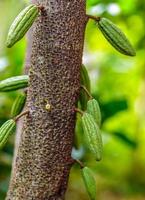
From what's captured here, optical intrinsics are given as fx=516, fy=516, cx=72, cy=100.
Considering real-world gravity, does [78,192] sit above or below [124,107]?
below

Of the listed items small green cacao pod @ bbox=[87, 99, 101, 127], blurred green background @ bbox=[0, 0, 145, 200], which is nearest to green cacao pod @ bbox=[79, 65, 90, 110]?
small green cacao pod @ bbox=[87, 99, 101, 127]

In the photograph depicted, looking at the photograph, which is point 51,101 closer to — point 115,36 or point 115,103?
point 115,36

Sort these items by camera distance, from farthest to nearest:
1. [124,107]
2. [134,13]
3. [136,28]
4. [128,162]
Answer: [128,162]
[136,28]
[134,13]
[124,107]

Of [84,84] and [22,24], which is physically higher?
[22,24]

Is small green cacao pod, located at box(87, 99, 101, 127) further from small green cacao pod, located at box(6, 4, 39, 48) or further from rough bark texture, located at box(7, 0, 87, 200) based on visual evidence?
small green cacao pod, located at box(6, 4, 39, 48)

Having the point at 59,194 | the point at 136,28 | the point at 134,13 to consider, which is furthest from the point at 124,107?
the point at 59,194

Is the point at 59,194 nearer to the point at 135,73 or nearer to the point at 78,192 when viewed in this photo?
the point at 78,192

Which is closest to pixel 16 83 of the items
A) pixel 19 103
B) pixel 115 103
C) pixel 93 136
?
pixel 19 103
